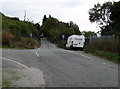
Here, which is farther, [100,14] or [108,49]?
[100,14]

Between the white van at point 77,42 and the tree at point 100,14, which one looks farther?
the tree at point 100,14

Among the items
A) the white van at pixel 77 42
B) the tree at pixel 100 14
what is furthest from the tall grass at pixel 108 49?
the tree at pixel 100 14

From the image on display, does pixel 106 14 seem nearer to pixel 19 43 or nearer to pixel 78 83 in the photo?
pixel 19 43

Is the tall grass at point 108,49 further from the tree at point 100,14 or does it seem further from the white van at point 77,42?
the tree at point 100,14

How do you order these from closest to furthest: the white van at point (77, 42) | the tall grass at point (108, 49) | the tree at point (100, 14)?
the tall grass at point (108, 49) → the white van at point (77, 42) → the tree at point (100, 14)

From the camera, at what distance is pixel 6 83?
10.7 m

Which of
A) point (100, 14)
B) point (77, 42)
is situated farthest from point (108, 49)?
point (100, 14)

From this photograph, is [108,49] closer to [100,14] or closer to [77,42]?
[77,42]

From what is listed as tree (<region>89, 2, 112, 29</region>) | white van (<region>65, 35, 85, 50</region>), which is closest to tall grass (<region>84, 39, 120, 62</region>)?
white van (<region>65, 35, 85, 50</region>)

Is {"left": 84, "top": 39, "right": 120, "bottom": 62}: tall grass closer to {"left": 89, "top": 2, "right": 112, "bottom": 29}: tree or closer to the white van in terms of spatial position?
the white van

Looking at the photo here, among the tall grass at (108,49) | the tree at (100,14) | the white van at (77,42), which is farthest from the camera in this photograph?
the tree at (100,14)

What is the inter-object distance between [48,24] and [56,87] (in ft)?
370

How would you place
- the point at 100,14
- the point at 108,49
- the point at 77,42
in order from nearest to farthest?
the point at 108,49 < the point at 77,42 < the point at 100,14

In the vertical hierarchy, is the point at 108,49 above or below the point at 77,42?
below
